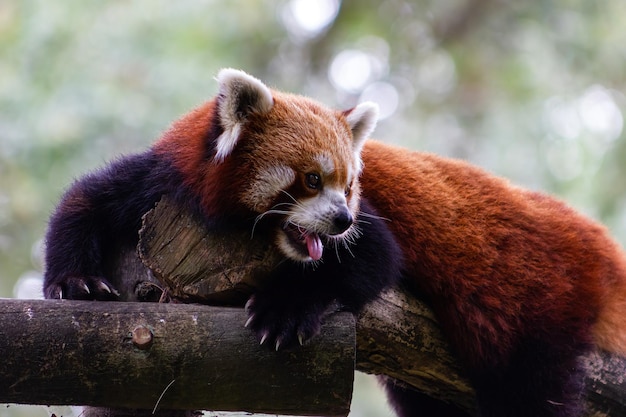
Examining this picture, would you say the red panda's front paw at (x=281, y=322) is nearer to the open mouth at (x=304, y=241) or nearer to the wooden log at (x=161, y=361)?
the wooden log at (x=161, y=361)

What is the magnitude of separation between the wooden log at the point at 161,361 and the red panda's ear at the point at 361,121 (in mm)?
1064

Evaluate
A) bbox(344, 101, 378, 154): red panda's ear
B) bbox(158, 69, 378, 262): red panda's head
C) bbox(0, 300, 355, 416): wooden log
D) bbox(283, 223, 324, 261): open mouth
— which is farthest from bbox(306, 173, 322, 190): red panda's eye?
bbox(0, 300, 355, 416): wooden log

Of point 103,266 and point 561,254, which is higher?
point 561,254

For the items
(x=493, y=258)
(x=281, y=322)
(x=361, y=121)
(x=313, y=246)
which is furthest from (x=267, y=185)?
(x=493, y=258)

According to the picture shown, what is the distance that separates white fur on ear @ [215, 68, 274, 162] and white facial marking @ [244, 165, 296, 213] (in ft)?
0.55

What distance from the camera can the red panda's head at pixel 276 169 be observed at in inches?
112

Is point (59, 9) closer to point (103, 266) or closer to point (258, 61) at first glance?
point (258, 61)

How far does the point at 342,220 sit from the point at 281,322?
1.54 ft

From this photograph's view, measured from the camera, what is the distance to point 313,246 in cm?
286

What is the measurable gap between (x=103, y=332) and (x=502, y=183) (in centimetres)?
210

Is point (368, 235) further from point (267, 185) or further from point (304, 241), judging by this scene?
point (267, 185)

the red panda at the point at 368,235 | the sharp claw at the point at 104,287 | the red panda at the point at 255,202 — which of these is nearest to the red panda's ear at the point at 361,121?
the red panda at the point at 368,235

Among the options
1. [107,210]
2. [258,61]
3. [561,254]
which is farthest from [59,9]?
[561,254]

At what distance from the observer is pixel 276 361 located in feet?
8.25
